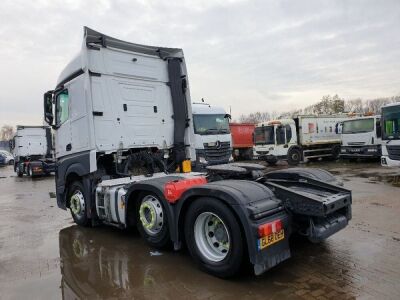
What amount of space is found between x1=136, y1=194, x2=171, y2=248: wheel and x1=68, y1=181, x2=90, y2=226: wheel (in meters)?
2.00

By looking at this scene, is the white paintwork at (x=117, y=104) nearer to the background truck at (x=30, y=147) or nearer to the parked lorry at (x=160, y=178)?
the parked lorry at (x=160, y=178)

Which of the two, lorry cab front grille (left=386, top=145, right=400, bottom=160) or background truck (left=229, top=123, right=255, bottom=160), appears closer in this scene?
lorry cab front grille (left=386, top=145, right=400, bottom=160)

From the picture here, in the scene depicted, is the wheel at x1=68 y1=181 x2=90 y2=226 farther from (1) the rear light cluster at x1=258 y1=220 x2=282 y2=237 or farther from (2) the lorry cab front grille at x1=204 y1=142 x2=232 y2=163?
(2) the lorry cab front grille at x1=204 y1=142 x2=232 y2=163

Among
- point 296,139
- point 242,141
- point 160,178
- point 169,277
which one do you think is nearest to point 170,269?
point 169,277

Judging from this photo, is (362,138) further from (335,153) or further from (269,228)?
(269,228)

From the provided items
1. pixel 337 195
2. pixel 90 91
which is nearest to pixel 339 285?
pixel 337 195

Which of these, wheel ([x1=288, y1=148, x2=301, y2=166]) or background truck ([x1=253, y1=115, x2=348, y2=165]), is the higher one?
background truck ([x1=253, y1=115, x2=348, y2=165])

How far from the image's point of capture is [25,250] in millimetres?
5785

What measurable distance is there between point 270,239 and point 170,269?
148 centimetres

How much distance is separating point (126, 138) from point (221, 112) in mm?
10696

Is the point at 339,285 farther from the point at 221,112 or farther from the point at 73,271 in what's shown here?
the point at 221,112

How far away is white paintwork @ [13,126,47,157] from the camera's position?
2325 centimetres

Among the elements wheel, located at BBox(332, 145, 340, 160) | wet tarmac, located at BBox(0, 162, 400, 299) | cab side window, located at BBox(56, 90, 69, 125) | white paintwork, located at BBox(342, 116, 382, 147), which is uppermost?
Answer: cab side window, located at BBox(56, 90, 69, 125)

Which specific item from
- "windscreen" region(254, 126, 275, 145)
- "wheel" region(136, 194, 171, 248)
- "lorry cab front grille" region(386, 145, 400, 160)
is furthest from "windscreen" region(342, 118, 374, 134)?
"wheel" region(136, 194, 171, 248)
